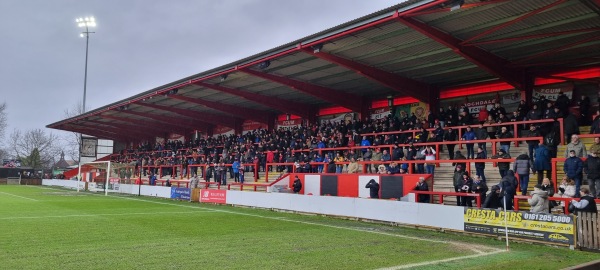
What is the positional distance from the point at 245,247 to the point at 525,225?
7300mm

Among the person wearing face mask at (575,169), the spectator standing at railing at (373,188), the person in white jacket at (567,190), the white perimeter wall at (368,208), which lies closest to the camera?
the person in white jacket at (567,190)

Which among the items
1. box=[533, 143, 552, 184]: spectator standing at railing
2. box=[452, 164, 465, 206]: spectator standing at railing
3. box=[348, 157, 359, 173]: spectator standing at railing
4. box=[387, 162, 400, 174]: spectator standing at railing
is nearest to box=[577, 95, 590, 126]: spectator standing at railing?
box=[533, 143, 552, 184]: spectator standing at railing

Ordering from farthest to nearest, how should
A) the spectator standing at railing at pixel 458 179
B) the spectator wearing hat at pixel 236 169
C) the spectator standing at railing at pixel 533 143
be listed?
1. the spectator wearing hat at pixel 236 169
2. the spectator standing at railing at pixel 533 143
3. the spectator standing at railing at pixel 458 179

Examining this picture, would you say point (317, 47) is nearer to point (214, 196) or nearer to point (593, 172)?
point (214, 196)

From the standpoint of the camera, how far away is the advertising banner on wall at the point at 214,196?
23.9 m

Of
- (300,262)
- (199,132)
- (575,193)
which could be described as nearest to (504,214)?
(575,193)

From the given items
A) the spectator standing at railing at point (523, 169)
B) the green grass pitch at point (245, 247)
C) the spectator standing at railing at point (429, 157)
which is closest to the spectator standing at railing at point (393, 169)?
the spectator standing at railing at point (429, 157)

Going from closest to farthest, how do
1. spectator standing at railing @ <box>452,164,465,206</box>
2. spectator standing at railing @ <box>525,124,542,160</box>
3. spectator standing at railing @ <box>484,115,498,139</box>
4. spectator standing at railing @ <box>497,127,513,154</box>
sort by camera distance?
spectator standing at railing @ <box>452,164,465,206</box>, spectator standing at railing @ <box>525,124,542,160</box>, spectator standing at railing @ <box>497,127,513,154</box>, spectator standing at railing @ <box>484,115,498,139</box>

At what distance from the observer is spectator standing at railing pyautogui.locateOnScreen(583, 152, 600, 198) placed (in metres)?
12.6

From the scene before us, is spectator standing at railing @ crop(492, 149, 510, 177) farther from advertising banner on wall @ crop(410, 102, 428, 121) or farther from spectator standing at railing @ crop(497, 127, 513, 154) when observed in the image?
advertising banner on wall @ crop(410, 102, 428, 121)

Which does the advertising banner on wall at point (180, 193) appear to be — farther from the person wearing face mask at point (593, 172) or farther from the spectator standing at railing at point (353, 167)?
the person wearing face mask at point (593, 172)

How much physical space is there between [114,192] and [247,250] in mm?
28830

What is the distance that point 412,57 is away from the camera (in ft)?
67.9

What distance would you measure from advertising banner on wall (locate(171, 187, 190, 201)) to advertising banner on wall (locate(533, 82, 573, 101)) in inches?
775
